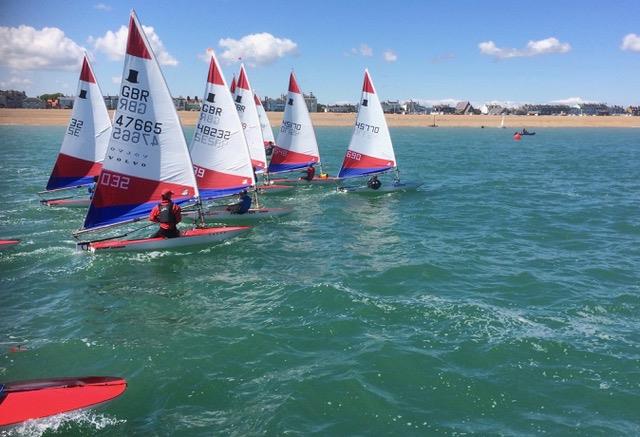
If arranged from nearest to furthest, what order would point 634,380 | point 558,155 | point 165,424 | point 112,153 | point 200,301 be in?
point 165,424
point 634,380
point 200,301
point 112,153
point 558,155

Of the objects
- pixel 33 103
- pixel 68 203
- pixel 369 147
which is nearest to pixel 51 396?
pixel 68 203

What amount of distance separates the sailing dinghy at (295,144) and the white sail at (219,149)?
12.3 meters

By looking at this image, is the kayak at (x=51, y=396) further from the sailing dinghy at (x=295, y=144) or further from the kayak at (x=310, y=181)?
the sailing dinghy at (x=295, y=144)

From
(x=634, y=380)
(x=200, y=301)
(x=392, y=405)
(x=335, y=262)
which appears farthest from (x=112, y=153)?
(x=634, y=380)

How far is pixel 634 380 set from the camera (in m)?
11.6

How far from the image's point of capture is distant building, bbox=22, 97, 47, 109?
193 m

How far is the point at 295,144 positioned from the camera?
129 feet

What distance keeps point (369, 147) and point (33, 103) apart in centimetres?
20286

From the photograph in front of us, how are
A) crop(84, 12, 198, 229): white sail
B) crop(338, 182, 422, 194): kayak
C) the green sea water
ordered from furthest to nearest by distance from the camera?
crop(338, 182, 422, 194): kayak → crop(84, 12, 198, 229): white sail → the green sea water

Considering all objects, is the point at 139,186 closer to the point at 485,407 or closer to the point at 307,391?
the point at 307,391

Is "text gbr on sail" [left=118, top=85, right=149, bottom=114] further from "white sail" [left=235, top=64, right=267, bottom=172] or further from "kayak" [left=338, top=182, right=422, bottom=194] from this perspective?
"kayak" [left=338, top=182, right=422, bottom=194]

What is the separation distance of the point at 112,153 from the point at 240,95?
→ 58.3 feet

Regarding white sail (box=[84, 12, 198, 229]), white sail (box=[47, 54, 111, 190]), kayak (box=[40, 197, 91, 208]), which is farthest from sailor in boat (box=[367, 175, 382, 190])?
kayak (box=[40, 197, 91, 208])

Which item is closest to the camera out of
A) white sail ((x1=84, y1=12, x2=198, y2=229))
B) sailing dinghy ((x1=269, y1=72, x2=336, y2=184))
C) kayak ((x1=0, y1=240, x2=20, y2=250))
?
white sail ((x1=84, y1=12, x2=198, y2=229))
